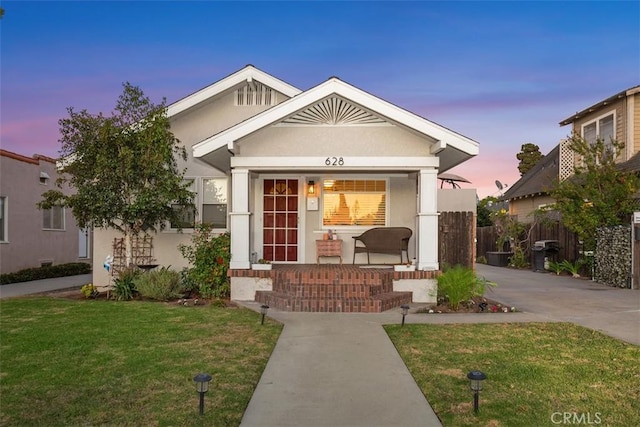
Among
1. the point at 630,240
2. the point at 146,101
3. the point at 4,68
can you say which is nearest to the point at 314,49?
the point at 146,101

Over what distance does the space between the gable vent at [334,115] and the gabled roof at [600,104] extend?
36.1 ft

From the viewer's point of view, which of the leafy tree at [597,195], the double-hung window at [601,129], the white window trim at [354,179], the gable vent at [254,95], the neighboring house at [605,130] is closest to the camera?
the white window trim at [354,179]

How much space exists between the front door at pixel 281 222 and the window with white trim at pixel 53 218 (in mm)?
9065

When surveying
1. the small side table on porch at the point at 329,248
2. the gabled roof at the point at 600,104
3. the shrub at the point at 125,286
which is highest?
the gabled roof at the point at 600,104

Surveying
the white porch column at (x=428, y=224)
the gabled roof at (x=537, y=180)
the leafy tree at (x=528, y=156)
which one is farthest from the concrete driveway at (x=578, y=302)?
the leafy tree at (x=528, y=156)

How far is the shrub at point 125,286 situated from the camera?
1025cm

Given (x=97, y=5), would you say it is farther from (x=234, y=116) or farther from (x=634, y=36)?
(x=634, y=36)

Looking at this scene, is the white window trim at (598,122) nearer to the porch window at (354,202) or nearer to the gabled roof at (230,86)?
the porch window at (354,202)

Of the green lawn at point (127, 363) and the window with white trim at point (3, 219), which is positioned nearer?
the green lawn at point (127, 363)

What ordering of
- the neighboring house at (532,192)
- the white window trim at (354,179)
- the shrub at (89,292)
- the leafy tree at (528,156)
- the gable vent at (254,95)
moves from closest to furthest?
the shrub at (89,292) < the white window trim at (354,179) < the gable vent at (254,95) < the neighboring house at (532,192) < the leafy tree at (528,156)

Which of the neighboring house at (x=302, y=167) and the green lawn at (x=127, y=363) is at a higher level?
the neighboring house at (x=302, y=167)

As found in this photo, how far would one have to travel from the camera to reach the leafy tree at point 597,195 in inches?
537

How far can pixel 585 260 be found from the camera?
15.2 meters

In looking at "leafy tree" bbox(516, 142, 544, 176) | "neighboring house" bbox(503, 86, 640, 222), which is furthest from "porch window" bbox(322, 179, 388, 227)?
"leafy tree" bbox(516, 142, 544, 176)
